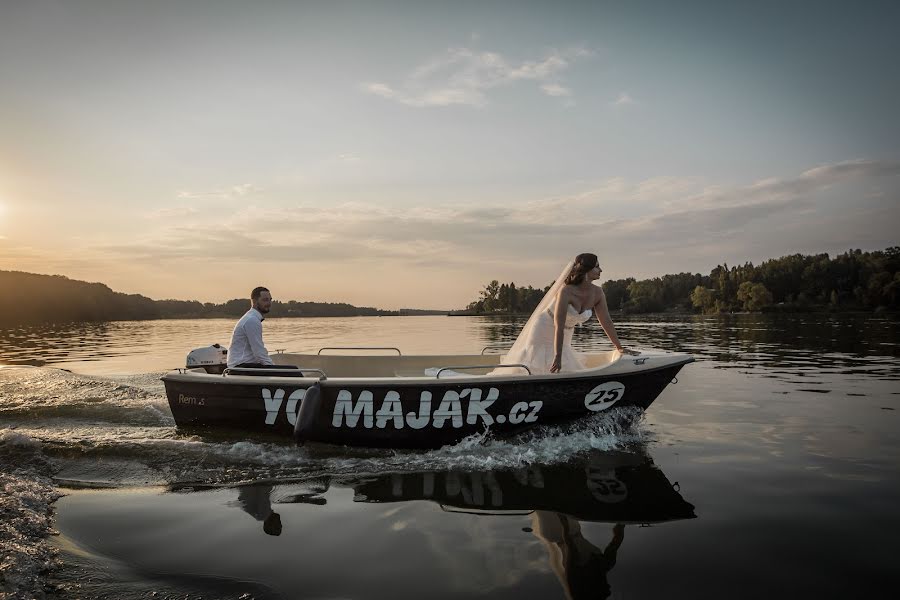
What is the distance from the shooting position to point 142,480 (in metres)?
6.50

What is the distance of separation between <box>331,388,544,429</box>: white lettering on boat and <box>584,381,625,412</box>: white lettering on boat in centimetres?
76

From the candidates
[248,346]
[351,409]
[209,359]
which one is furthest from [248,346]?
[351,409]

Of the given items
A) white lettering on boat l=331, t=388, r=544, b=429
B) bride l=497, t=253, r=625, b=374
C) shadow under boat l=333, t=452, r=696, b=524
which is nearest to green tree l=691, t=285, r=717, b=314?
bride l=497, t=253, r=625, b=374

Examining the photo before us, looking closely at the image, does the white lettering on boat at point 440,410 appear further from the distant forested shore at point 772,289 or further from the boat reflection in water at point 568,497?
the distant forested shore at point 772,289

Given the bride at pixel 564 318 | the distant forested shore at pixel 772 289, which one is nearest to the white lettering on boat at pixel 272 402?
the bride at pixel 564 318

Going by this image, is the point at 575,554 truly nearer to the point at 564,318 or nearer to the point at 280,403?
the point at 564,318

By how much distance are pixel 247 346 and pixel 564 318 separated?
5311 millimetres

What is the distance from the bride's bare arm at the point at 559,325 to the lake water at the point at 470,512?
3.09 feet

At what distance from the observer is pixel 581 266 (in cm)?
789

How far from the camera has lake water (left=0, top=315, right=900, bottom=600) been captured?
3.99 metres

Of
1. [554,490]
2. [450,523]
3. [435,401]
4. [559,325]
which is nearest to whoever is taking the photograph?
[450,523]

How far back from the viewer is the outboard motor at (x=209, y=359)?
995 cm

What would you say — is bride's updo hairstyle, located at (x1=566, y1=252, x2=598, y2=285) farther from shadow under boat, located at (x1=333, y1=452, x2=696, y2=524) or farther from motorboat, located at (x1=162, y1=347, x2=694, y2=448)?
shadow under boat, located at (x1=333, y1=452, x2=696, y2=524)

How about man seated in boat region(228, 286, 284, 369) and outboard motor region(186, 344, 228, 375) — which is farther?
outboard motor region(186, 344, 228, 375)
